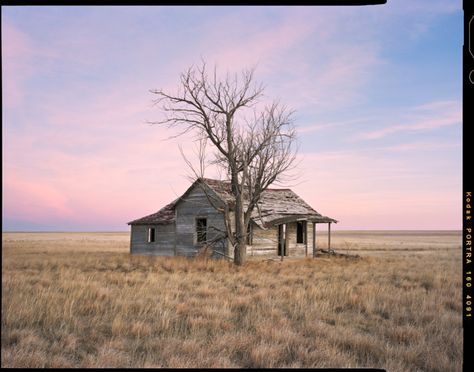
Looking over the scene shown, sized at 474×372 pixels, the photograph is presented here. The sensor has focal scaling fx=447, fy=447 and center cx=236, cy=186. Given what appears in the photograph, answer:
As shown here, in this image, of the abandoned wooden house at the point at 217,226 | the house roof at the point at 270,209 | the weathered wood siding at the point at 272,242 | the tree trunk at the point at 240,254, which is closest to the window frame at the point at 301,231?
the abandoned wooden house at the point at 217,226

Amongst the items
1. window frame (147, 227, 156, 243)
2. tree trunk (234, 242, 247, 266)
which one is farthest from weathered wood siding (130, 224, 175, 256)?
tree trunk (234, 242, 247, 266)

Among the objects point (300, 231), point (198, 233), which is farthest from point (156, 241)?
point (300, 231)

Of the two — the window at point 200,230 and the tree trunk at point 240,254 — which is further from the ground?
the window at point 200,230

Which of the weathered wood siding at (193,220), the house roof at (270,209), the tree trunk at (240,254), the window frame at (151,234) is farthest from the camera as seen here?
the window frame at (151,234)

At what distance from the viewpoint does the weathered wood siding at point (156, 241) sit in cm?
2833

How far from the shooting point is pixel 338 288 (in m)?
12.6

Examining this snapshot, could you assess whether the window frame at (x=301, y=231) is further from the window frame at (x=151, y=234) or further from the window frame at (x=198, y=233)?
the window frame at (x=151, y=234)

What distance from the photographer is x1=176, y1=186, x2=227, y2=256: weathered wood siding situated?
82.5 ft

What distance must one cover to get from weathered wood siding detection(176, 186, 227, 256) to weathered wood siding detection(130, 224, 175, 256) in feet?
3.61

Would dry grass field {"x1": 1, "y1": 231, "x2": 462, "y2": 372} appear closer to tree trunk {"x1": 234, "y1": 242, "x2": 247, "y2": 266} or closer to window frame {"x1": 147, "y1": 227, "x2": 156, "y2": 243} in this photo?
tree trunk {"x1": 234, "y1": 242, "x2": 247, "y2": 266}

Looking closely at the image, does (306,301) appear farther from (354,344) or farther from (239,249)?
(239,249)

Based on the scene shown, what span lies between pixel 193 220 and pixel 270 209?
4.74 meters
